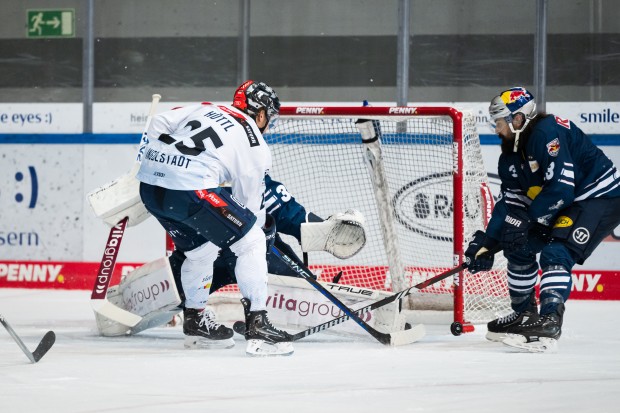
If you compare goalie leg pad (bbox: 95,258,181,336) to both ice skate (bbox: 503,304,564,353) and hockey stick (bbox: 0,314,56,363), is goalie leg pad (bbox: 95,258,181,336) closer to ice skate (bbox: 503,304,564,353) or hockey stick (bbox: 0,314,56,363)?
hockey stick (bbox: 0,314,56,363)

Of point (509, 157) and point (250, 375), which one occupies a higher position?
point (509, 157)

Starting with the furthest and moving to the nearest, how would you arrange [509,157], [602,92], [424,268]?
[602,92] < [424,268] < [509,157]

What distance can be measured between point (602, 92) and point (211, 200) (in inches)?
134

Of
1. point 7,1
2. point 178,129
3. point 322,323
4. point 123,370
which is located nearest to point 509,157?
point 322,323

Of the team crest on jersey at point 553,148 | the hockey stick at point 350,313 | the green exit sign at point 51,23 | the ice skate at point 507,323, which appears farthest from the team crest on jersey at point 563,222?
the green exit sign at point 51,23

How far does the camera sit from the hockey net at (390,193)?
5.16 metres

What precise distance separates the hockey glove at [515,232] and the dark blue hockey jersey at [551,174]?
0.07 m

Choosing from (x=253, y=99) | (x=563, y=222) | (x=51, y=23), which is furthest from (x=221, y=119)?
(x=51, y=23)

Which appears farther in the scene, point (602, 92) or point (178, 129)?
point (602, 92)

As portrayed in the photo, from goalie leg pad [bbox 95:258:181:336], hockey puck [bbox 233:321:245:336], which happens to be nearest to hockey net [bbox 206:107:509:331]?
hockey puck [bbox 233:321:245:336]

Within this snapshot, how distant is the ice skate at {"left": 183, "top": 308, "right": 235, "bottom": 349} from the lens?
4.22m

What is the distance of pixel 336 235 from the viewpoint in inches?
183

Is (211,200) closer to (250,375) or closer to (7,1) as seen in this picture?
(250,375)

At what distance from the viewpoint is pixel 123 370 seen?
350cm
